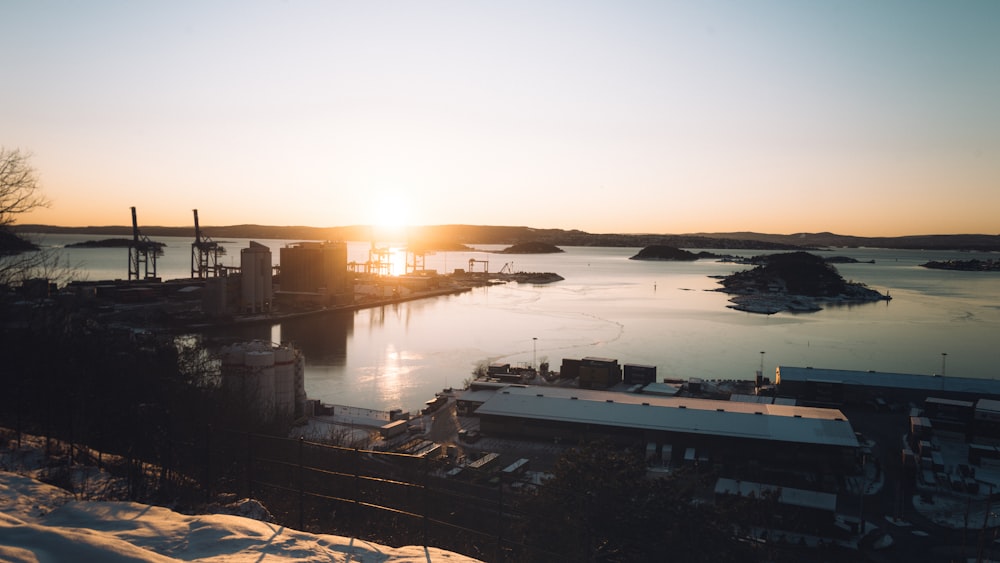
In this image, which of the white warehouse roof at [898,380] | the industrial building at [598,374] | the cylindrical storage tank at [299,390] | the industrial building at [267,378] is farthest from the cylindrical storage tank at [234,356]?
the white warehouse roof at [898,380]

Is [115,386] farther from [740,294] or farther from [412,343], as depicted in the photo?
[740,294]

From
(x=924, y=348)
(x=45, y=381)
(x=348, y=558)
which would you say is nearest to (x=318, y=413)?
(x=45, y=381)

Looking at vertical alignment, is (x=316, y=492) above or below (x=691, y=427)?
above

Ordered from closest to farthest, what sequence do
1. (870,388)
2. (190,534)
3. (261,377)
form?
1. (190,534)
2. (261,377)
3. (870,388)

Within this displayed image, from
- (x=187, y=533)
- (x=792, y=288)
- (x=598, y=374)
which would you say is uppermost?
(x=187, y=533)

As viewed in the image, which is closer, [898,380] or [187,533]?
[187,533]

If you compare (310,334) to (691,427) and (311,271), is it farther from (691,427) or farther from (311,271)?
Result: (691,427)

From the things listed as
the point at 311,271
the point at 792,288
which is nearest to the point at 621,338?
the point at 311,271
